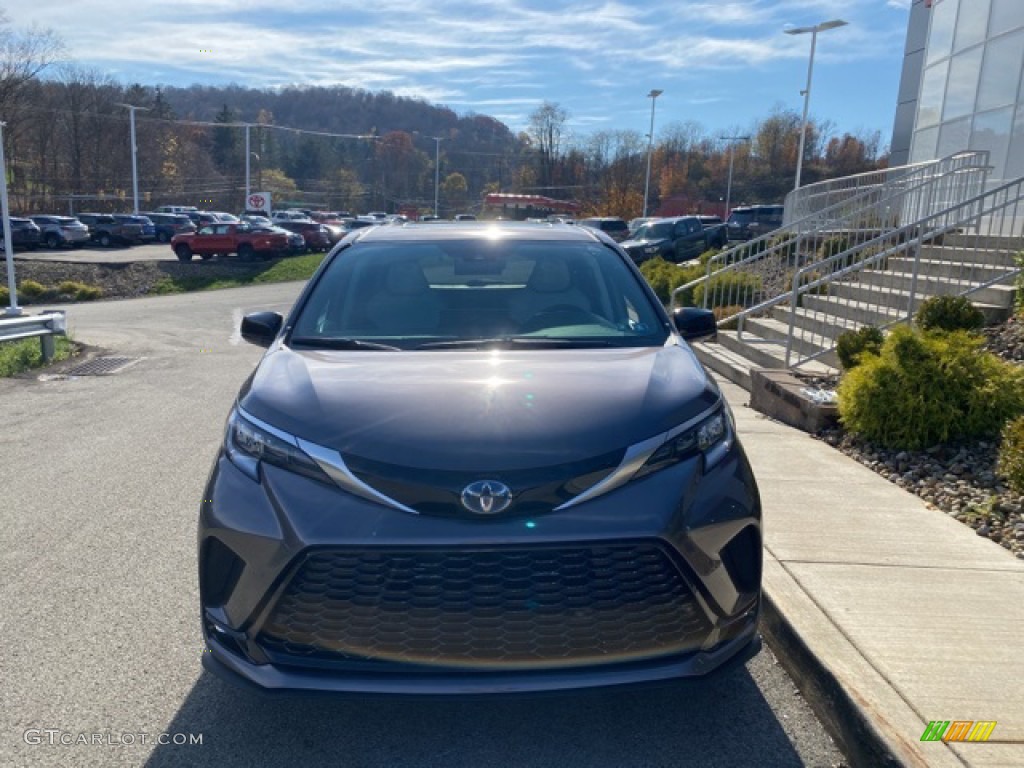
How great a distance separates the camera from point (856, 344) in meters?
7.07

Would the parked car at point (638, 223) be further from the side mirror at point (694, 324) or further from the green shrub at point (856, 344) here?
the side mirror at point (694, 324)

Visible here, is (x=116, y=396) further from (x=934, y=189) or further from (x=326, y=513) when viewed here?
(x=934, y=189)

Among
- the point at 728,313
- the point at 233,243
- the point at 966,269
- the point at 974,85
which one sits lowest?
the point at 233,243

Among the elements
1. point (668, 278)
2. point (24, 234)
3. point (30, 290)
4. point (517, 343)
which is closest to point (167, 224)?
point (24, 234)

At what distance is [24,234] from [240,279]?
1457cm

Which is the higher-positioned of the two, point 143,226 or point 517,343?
point 517,343

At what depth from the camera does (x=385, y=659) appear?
7.80 ft

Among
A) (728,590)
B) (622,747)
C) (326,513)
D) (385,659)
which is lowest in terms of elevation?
(622,747)

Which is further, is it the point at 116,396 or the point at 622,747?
the point at 116,396

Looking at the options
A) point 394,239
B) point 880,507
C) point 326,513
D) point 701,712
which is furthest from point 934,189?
point 326,513

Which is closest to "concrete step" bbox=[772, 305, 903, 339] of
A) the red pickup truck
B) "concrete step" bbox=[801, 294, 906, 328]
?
"concrete step" bbox=[801, 294, 906, 328]

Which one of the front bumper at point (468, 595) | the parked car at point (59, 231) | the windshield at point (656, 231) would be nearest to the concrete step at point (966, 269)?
the front bumper at point (468, 595)

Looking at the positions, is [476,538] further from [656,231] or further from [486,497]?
[656,231]

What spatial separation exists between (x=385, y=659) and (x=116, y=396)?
300 inches
